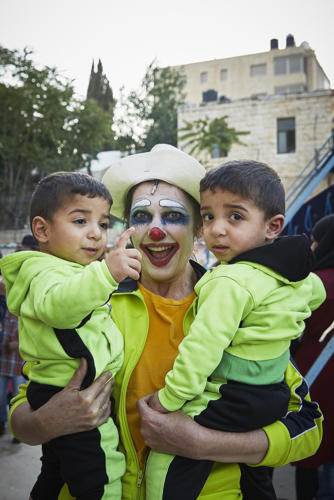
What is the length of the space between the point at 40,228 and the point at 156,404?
88cm

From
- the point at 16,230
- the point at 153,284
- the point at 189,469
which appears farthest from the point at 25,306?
the point at 16,230

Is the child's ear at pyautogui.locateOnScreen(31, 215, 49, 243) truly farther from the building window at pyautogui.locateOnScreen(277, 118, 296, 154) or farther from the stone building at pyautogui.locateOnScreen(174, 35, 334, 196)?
the building window at pyautogui.locateOnScreen(277, 118, 296, 154)

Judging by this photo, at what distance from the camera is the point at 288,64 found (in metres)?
37.3

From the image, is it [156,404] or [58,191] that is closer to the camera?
[156,404]

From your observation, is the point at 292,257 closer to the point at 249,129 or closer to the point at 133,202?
the point at 133,202

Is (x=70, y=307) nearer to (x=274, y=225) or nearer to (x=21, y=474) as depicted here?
(x=274, y=225)

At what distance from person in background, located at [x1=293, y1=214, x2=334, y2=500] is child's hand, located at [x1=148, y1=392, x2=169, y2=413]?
76.9 inches

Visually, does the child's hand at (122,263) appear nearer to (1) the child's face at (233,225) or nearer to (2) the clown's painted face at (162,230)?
(1) the child's face at (233,225)

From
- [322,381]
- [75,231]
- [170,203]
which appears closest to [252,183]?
[170,203]

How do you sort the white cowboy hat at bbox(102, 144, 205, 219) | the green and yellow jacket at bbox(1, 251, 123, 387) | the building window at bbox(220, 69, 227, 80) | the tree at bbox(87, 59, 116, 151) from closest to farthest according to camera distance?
the green and yellow jacket at bbox(1, 251, 123, 387), the white cowboy hat at bbox(102, 144, 205, 219), the tree at bbox(87, 59, 116, 151), the building window at bbox(220, 69, 227, 80)

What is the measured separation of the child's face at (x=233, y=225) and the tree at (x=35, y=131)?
16996 millimetres

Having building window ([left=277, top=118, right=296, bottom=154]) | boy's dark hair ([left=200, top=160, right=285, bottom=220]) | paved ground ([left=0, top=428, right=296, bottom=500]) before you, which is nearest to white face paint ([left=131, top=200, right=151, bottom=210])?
boy's dark hair ([left=200, top=160, right=285, bottom=220])

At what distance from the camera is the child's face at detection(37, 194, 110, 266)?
5.55 ft

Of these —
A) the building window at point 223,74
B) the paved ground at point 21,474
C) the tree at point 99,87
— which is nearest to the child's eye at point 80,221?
the paved ground at point 21,474
